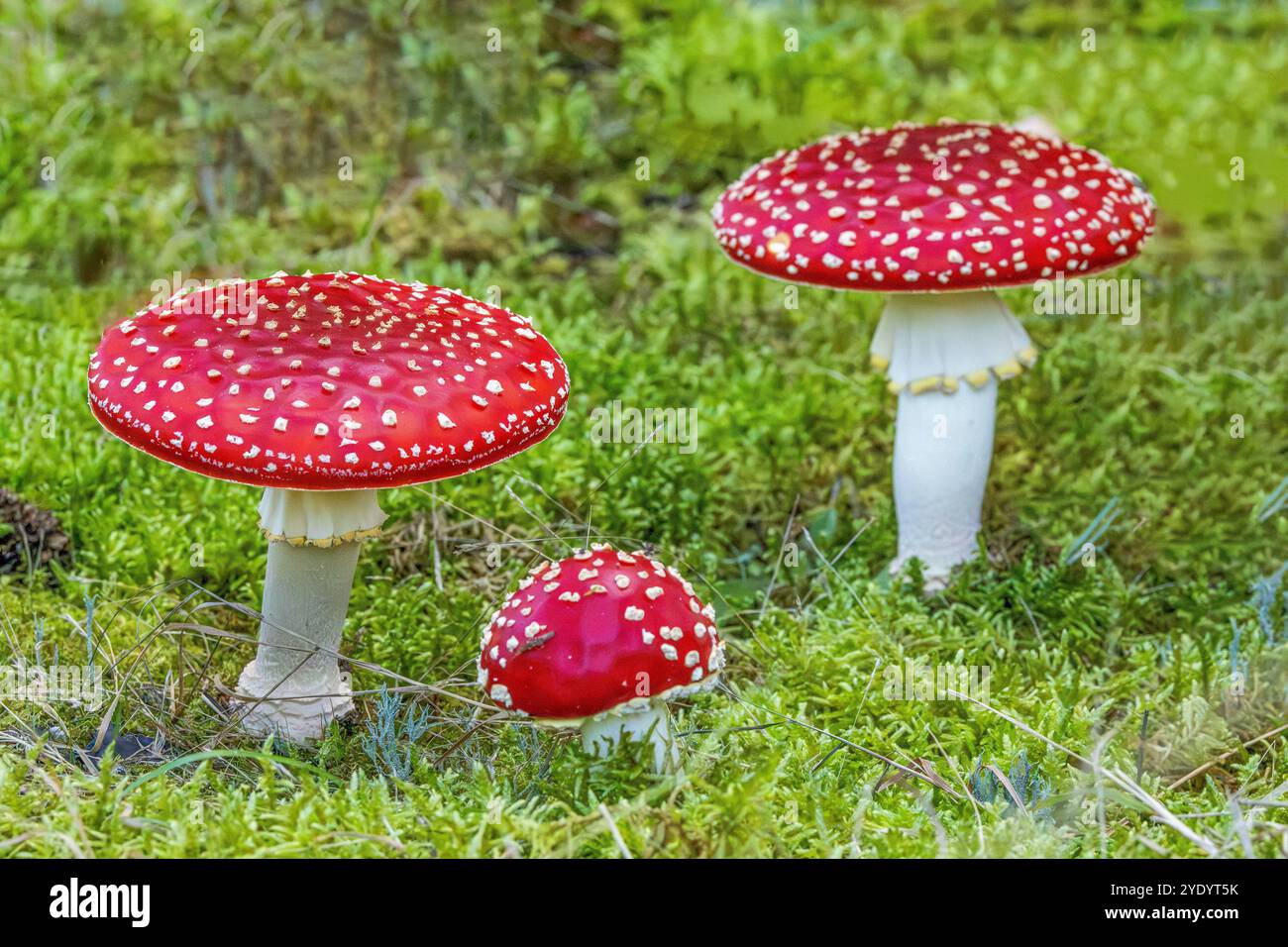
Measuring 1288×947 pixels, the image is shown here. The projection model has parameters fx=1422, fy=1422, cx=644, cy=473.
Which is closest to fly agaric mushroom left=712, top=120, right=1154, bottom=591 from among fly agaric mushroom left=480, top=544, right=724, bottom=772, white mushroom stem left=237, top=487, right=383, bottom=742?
fly agaric mushroom left=480, top=544, right=724, bottom=772

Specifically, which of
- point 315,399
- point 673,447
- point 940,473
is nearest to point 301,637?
point 315,399

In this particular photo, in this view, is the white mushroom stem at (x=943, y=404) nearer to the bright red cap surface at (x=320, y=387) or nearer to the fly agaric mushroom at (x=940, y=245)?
the fly agaric mushroom at (x=940, y=245)

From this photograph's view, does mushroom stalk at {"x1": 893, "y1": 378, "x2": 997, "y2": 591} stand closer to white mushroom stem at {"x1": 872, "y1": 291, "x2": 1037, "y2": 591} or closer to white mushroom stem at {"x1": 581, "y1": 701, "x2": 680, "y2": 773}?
white mushroom stem at {"x1": 872, "y1": 291, "x2": 1037, "y2": 591}

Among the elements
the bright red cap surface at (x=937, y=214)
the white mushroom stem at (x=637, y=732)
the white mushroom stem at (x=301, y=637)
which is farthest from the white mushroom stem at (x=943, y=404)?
the white mushroom stem at (x=301, y=637)

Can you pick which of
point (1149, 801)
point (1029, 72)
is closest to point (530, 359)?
point (1149, 801)

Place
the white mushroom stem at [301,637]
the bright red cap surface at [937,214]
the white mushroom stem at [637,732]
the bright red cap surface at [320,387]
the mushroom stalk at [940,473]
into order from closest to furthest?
the bright red cap surface at [320,387]
the white mushroom stem at [637,732]
the white mushroom stem at [301,637]
the bright red cap surface at [937,214]
the mushroom stalk at [940,473]

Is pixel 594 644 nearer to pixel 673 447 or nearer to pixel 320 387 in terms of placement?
pixel 320 387
